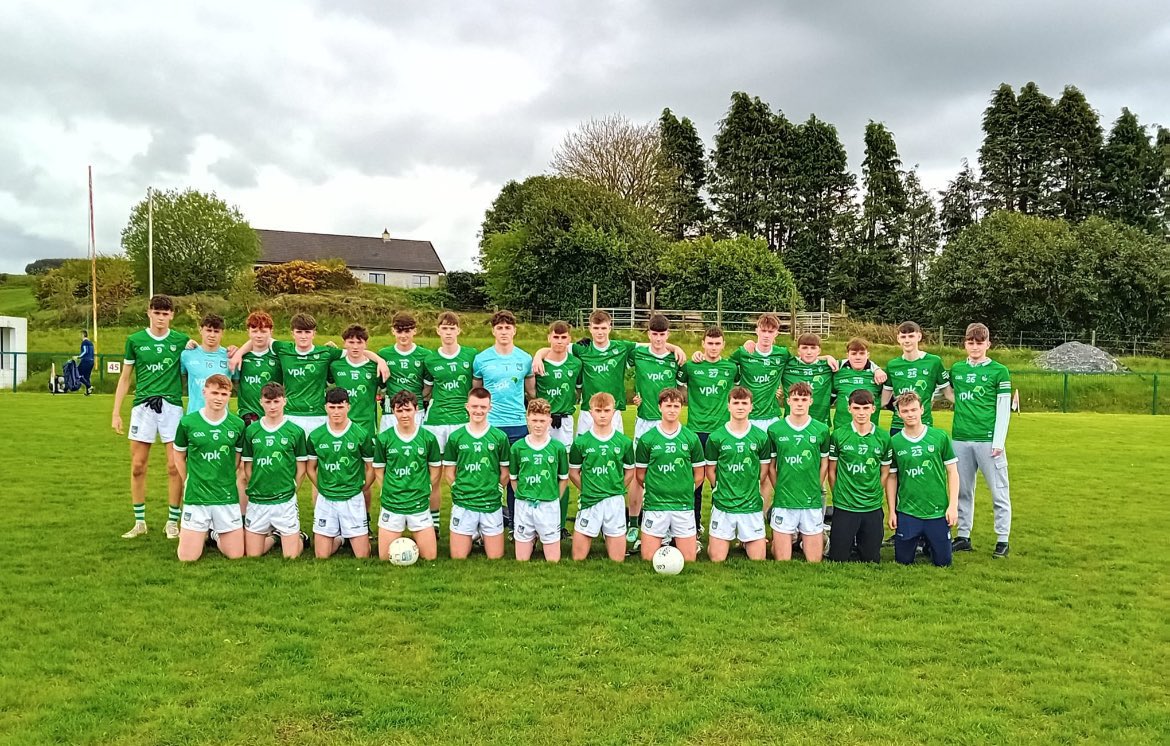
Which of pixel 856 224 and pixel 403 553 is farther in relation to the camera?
pixel 856 224

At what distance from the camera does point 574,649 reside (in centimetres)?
471

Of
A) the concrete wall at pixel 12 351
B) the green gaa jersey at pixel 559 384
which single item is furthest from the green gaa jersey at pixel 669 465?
the concrete wall at pixel 12 351

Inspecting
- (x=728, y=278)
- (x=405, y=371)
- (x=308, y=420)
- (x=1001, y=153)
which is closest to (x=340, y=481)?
(x=308, y=420)

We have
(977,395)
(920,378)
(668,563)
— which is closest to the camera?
(668,563)

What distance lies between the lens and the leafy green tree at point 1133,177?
142ft

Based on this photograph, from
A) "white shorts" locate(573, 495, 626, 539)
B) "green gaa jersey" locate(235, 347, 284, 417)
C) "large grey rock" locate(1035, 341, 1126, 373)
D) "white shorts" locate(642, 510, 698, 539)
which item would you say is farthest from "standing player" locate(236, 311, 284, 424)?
"large grey rock" locate(1035, 341, 1126, 373)

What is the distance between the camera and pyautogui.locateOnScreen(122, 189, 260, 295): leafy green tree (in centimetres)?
4234

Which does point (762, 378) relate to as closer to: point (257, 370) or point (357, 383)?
point (357, 383)

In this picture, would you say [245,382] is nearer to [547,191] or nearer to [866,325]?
[866,325]

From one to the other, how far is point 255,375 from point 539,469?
9.02 feet

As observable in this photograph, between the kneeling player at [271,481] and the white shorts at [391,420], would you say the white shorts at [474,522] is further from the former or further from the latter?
the kneeling player at [271,481]

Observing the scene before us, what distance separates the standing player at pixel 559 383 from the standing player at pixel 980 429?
11.1 feet

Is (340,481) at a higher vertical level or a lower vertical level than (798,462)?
lower

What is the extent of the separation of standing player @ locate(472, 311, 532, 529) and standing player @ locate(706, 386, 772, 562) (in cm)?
178
